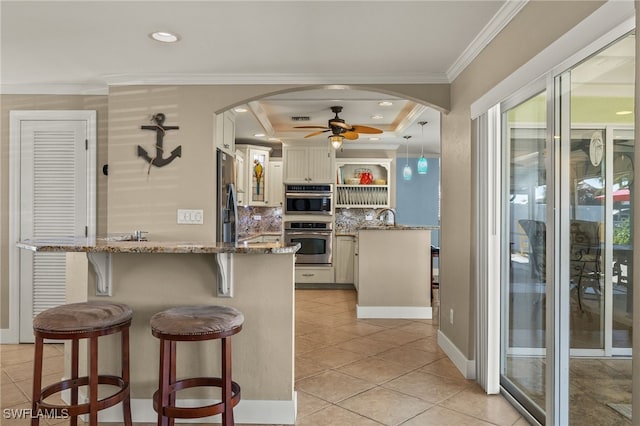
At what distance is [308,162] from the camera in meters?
7.18

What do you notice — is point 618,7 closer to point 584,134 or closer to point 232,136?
point 584,134

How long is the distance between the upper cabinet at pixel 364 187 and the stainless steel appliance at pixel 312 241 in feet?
2.42

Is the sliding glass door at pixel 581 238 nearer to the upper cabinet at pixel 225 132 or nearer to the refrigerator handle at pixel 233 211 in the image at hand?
the refrigerator handle at pixel 233 211

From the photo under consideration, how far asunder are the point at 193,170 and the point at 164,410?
2.21 m

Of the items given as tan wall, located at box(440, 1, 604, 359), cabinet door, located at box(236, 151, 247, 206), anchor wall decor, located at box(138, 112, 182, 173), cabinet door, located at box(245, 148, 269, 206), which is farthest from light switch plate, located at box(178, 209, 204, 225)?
cabinet door, located at box(245, 148, 269, 206)

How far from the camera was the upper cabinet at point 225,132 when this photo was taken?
4.06 metres

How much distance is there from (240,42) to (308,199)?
4.18 m

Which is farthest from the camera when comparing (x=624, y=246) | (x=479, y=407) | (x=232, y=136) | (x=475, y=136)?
(x=232, y=136)

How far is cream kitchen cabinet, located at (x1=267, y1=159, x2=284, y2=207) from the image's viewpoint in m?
7.46

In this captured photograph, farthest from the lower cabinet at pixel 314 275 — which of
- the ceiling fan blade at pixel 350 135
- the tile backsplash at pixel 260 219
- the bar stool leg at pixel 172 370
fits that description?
the bar stool leg at pixel 172 370

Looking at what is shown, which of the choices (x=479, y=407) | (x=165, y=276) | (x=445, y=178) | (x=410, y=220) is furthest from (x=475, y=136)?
(x=410, y=220)

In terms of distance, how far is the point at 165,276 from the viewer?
8.50 feet

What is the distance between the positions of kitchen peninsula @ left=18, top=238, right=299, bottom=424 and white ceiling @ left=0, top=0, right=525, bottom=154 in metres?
1.39

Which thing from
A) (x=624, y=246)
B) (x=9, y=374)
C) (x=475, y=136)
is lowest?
(x=9, y=374)
